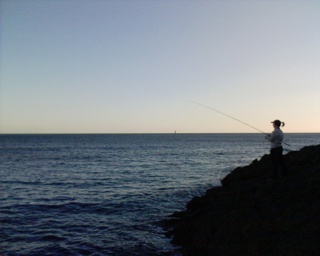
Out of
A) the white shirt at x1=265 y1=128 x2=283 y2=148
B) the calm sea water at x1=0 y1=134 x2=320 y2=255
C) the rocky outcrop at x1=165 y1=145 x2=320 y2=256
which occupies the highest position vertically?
the white shirt at x1=265 y1=128 x2=283 y2=148

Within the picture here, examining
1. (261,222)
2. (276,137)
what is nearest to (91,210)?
(276,137)

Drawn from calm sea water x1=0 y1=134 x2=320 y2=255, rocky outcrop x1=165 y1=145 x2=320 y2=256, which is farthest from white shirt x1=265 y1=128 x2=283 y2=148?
calm sea water x1=0 y1=134 x2=320 y2=255

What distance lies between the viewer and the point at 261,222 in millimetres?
6973

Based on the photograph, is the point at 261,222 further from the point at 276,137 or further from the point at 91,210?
the point at 91,210

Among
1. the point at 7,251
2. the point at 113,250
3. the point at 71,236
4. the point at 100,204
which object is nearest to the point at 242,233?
the point at 113,250

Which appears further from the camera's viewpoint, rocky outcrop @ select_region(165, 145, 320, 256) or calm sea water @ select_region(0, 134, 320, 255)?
calm sea water @ select_region(0, 134, 320, 255)

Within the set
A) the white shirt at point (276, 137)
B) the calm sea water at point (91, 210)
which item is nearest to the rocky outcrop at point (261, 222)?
the white shirt at point (276, 137)

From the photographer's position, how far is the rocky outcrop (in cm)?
588

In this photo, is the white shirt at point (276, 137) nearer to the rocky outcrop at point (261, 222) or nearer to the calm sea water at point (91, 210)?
the rocky outcrop at point (261, 222)

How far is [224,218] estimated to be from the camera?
27.3ft

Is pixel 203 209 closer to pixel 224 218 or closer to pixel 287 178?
pixel 224 218

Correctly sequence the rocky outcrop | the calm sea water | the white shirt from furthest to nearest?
the calm sea water
the white shirt
the rocky outcrop

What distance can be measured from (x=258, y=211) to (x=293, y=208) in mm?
885

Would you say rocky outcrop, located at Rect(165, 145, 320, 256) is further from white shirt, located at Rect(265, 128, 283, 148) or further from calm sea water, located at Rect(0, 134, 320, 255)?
calm sea water, located at Rect(0, 134, 320, 255)
